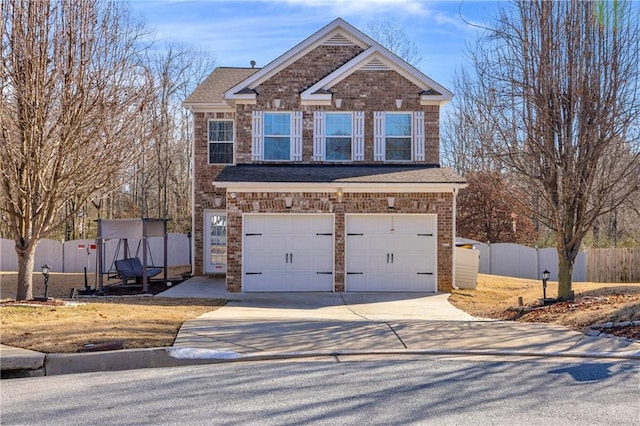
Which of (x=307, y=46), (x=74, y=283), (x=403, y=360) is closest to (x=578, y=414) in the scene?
(x=403, y=360)

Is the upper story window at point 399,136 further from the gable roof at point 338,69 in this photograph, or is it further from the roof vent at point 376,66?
the roof vent at point 376,66

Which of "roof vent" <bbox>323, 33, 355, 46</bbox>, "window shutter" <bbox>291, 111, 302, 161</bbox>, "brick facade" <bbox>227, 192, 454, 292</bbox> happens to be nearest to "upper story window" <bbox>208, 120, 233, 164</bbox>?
"window shutter" <bbox>291, 111, 302, 161</bbox>

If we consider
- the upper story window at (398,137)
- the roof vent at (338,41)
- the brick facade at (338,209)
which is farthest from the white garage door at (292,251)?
the roof vent at (338,41)

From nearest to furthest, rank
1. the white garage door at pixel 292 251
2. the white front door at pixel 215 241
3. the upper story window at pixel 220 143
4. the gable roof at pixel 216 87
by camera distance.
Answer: the white garage door at pixel 292 251
the gable roof at pixel 216 87
the upper story window at pixel 220 143
the white front door at pixel 215 241

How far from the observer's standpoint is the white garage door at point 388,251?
60.4 ft

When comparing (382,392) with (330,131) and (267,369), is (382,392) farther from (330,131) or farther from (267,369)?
(330,131)

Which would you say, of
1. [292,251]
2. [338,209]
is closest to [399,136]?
[338,209]

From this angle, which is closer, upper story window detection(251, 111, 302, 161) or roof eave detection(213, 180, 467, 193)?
roof eave detection(213, 180, 467, 193)

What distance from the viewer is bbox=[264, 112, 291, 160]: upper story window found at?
20234mm

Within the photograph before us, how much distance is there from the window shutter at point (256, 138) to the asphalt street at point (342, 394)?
12.2 metres

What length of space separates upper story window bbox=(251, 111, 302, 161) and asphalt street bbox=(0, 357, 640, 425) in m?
12.2

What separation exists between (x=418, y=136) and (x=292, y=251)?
18.7 feet

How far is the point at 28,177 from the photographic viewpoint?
13.2 metres

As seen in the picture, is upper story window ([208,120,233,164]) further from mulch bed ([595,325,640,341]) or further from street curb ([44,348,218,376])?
mulch bed ([595,325,640,341])
